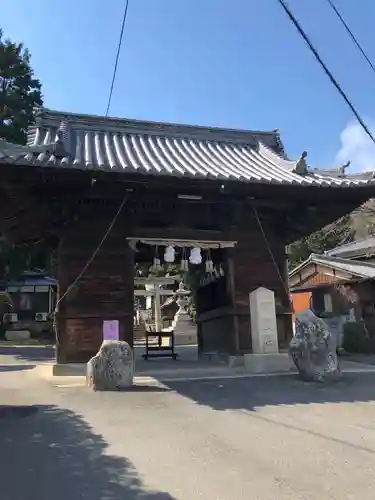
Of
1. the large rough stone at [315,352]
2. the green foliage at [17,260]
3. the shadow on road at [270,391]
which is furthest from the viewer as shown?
the green foliage at [17,260]

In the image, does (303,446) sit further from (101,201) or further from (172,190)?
(101,201)

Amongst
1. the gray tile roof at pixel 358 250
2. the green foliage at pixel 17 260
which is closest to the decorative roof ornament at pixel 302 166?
the gray tile roof at pixel 358 250

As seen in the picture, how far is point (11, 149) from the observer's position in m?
8.64

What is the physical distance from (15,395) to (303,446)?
5.49 metres

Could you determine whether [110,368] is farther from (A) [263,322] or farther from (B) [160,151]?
(B) [160,151]

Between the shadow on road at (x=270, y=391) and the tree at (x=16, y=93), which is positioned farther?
the tree at (x=16, y=93)

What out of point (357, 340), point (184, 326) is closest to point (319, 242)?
point (184, 326)

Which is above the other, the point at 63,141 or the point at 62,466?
the point at 63,141

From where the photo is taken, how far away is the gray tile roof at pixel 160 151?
9.05m

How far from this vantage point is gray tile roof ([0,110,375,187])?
905cm

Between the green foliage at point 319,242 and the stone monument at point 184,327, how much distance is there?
8.39m

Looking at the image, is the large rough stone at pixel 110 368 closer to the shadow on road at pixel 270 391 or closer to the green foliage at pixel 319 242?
the shadow on road at pixel 270 391

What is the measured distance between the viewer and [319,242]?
119 feet

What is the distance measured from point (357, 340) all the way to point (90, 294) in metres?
11.5
